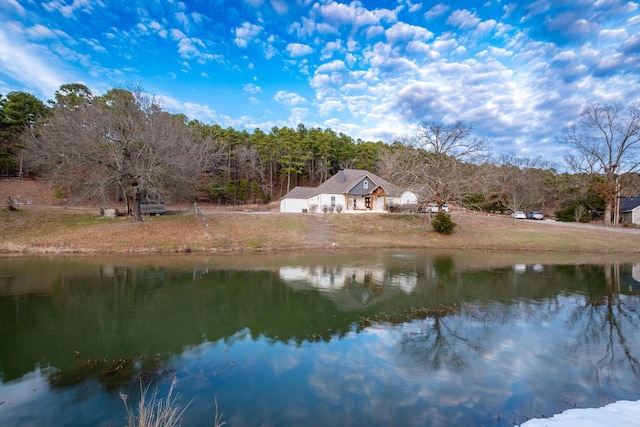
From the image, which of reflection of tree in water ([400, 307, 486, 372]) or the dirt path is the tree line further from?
reflection of tree in water ([400, 307, 486, 372])

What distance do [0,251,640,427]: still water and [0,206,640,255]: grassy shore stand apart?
315 inches

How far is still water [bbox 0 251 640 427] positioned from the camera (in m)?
5.55

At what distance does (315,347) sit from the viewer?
8.02 m

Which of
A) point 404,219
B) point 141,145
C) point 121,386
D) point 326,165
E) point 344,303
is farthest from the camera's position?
point 326,165

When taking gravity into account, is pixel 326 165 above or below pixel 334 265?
above

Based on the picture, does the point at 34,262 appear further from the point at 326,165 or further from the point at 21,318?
the point at 326,165

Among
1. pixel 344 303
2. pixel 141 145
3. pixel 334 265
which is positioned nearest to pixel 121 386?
pixel 344 303

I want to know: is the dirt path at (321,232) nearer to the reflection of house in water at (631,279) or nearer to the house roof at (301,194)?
the house roof at (301,194)

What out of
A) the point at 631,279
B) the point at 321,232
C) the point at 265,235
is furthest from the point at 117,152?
the point at 631,279

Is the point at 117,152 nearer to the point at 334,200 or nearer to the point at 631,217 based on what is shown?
the point at 334,200

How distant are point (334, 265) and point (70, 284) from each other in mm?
12769

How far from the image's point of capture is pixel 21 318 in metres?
9.62

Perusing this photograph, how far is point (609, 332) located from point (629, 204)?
57830mm

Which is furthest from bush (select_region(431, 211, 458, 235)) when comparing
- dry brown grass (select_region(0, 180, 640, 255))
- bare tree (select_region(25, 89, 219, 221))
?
bare tree (select_region(25, 89, 219, 221))
